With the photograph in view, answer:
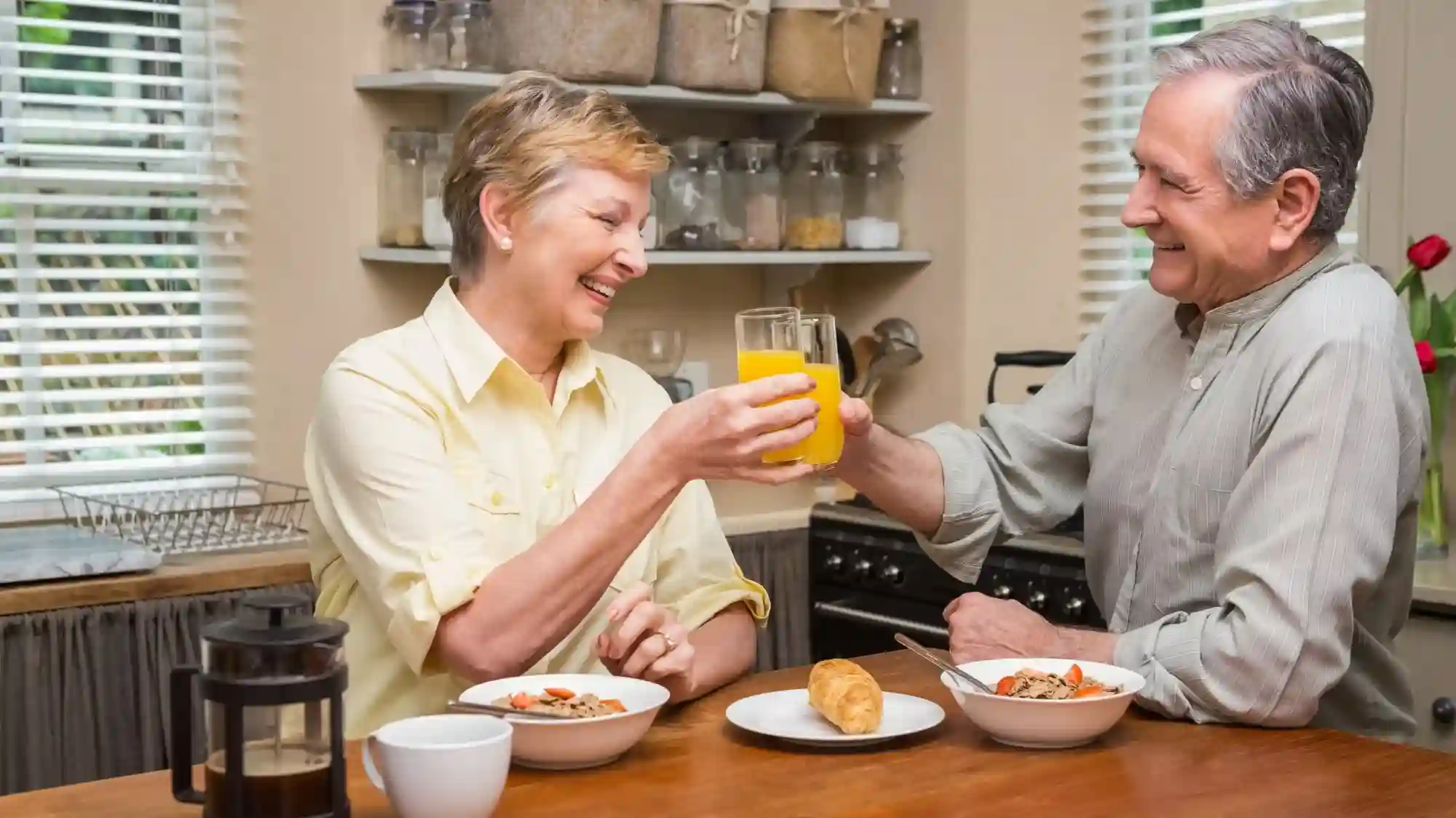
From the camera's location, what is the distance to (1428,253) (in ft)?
10.1

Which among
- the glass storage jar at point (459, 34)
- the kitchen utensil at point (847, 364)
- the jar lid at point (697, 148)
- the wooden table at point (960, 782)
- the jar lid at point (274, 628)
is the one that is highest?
the glass storage jar at point (459, 34)

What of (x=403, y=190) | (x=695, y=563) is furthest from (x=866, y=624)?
(x=695, y=563)

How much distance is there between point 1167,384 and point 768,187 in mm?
1885

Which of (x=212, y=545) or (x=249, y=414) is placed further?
(x=249, y=414)

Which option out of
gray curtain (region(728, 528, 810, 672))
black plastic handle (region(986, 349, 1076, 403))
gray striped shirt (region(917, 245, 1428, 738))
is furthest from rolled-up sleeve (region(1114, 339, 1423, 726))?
gray curtain (region(728, 528, 810, 672))

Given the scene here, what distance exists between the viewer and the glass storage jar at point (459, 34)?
3412 mm

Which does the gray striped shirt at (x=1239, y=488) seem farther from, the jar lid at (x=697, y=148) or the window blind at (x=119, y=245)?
the window blind at (x=119, y=245)

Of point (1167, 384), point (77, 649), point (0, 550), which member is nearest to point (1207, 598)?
point (1167, 384)

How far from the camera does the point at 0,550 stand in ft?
9.81

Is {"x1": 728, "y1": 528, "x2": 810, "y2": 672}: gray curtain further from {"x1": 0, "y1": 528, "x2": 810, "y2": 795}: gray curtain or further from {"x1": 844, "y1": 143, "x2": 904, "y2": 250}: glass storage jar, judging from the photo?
{"x1": 0, "y1": 528, "x2": 810, "y2": 795}: gray curtain

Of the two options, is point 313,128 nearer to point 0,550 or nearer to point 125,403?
point 125,403

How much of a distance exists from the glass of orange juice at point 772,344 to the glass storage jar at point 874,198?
2.29m

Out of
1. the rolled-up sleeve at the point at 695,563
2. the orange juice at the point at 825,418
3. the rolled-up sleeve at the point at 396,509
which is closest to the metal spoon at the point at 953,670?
the orange juice at the point at 825,418

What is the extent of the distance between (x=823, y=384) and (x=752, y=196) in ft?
6.97
